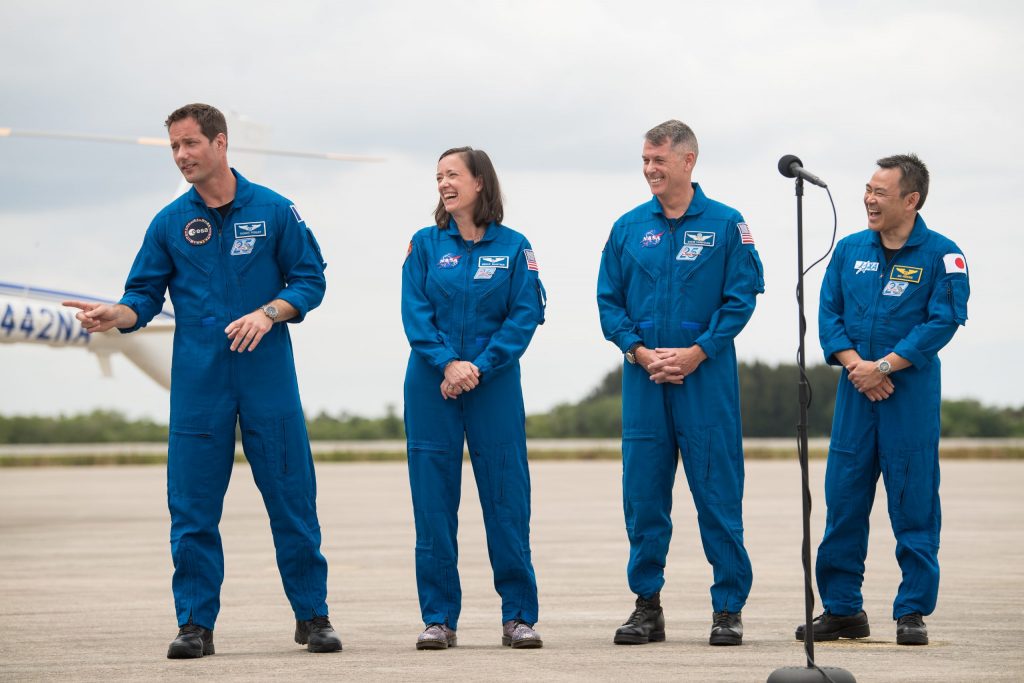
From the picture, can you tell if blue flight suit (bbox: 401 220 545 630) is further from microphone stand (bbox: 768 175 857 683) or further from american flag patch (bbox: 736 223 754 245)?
microphone stand (bbox: 768 175 857 683)

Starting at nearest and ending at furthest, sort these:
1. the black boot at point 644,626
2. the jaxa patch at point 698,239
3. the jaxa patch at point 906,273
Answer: the black boot at point 644,626 < the jaxa patch at point 698,239 < the jaxa patch at point 906,273

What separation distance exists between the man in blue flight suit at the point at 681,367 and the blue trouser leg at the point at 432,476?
85 cm

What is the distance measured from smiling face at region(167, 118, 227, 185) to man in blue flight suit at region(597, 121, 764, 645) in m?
2.07

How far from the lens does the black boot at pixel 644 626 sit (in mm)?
6723

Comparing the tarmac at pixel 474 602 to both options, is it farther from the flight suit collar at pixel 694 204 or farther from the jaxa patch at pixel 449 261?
the flight suit collar at pixel 694 204

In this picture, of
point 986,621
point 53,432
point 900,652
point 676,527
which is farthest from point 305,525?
point 53,432

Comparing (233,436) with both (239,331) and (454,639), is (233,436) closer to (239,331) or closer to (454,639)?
(239,331)

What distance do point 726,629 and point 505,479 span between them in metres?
1.26

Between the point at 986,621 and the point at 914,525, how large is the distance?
3.31 ft

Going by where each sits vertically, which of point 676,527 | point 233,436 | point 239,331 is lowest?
point 676,527

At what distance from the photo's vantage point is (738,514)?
6.94 metres

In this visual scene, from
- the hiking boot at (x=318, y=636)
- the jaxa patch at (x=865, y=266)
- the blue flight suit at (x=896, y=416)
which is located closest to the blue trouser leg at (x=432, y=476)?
the hiking boot at (x=318, y=636)

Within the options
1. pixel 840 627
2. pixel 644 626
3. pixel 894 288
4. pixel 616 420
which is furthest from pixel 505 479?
pixel 616 420

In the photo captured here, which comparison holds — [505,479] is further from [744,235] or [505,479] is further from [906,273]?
[906,273]
